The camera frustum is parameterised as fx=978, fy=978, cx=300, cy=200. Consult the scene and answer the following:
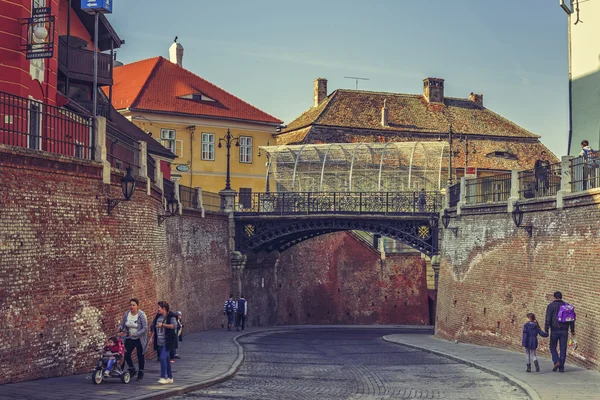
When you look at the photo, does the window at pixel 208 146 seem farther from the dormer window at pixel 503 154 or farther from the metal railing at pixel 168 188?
the metal railing at pixel 168 188

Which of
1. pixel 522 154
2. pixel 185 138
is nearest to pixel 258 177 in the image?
pixel 185 138

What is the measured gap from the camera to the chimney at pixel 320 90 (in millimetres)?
75000

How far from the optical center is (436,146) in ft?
159

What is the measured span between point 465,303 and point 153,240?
45.3 ft

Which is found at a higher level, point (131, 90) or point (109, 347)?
point (131, 90)

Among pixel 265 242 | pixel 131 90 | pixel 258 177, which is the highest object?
pixel 131 90

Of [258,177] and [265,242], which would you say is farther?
[258,177]

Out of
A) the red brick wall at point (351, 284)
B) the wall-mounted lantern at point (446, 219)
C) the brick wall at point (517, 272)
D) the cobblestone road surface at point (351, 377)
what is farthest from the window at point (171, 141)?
the cobblestone road surface at point (351, 377)

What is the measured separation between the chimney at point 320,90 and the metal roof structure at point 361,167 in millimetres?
24678

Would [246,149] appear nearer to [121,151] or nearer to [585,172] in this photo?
[121,151]

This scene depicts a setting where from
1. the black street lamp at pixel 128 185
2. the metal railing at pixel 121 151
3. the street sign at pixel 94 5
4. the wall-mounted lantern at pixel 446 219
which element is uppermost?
the street sign at pixel 94 5

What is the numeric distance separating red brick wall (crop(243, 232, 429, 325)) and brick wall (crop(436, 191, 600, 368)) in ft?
51.8

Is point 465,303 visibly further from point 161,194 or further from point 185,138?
point 185,138

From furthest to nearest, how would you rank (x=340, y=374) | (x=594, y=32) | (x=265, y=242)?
(x=265, y=242) → (x=594, y=32) → (x=340, y=374)
